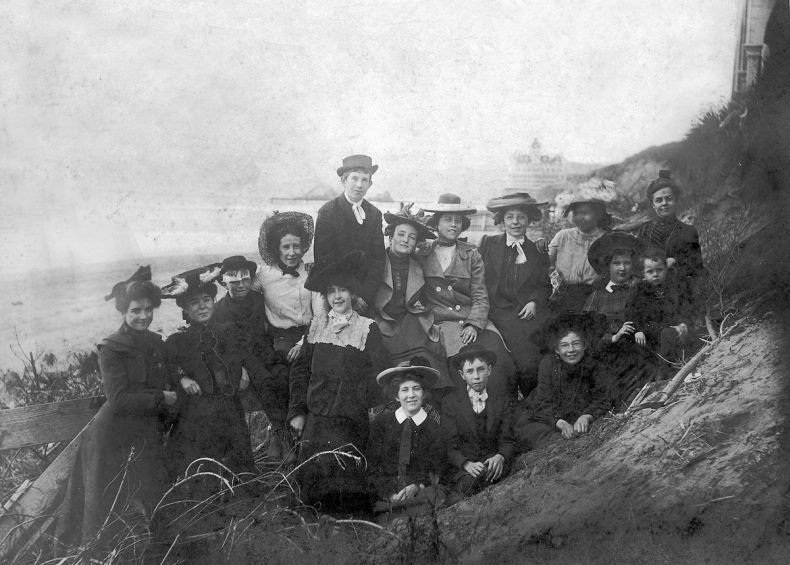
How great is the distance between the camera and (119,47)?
193 inches

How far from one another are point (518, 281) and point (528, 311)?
0.21m

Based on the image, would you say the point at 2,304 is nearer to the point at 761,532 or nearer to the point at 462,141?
the point at 462,141

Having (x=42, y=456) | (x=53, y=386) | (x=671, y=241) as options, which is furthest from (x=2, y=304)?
(x=671, y=241)

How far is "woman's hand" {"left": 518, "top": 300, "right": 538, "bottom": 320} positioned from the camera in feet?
16.2

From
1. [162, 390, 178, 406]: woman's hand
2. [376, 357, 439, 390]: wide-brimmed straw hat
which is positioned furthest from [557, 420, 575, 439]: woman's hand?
[162, 390, 178, 406]: woman's hand

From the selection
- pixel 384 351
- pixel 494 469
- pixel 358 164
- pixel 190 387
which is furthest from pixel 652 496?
pixel 190 387

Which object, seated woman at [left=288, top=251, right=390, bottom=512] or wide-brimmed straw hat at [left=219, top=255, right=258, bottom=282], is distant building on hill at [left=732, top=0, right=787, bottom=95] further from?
wide-brimmed straw hat at [left=219, top=255, right=258, bottom=282]

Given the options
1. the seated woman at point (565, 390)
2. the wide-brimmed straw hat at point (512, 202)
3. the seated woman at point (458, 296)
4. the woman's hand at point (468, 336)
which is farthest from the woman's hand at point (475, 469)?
the wide-brimmed straw hat at point (512, 202)

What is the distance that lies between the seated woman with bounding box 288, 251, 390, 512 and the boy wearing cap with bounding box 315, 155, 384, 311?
6 centimetres

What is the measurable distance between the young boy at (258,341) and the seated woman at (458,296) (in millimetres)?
1074

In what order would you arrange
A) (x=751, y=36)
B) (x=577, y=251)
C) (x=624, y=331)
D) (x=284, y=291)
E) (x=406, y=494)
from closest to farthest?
(x=406, y=494) < (x=284, y=291) < (x=624, y=331) < (x=577, y=251) < (x=751, y=36)

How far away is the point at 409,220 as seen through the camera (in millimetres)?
4891

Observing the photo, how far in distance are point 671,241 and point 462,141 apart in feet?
5.11

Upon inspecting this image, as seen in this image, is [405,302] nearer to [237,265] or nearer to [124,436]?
[237,265]
